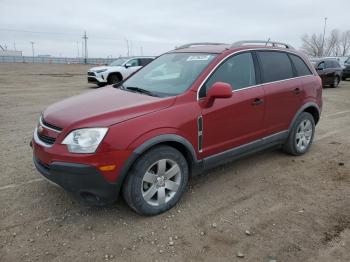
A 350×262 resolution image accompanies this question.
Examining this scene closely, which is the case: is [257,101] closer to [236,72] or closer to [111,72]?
[236,72]

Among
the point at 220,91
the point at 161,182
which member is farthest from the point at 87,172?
the point at 220,91

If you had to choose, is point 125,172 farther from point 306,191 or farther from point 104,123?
point 306,191

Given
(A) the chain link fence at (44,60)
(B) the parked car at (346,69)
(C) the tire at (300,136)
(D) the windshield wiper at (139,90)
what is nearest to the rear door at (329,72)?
(B) the parked car at (346,69)

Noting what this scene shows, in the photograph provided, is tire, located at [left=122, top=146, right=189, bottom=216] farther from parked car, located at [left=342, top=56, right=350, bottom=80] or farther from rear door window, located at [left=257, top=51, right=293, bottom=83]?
parked car, located at [left=342, top=56, right=350, bottom=80]

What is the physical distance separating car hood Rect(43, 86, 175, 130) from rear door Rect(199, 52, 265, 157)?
0.57 metres

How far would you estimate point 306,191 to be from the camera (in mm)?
4148

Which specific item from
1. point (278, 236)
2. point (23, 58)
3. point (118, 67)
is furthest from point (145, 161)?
point (23, 58)

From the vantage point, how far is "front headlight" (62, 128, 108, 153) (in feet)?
10.0

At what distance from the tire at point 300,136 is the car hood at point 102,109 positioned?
2.43 meters

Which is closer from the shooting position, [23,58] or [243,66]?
[243,66]

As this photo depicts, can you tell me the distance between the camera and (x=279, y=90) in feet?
15.3

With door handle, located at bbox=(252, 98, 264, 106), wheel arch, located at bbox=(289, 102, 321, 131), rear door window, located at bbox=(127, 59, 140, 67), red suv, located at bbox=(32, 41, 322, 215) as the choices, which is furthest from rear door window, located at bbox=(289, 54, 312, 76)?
rear door window, located at bbox=(127, 59, 140, 67)

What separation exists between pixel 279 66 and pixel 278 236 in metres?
2.61

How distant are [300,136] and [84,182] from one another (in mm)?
3641
